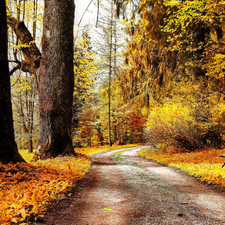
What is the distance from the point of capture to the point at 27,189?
10.3 ft

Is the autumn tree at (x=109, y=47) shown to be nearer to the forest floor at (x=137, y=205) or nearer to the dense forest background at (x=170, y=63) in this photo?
the dense forest background at (x=170, y=63)

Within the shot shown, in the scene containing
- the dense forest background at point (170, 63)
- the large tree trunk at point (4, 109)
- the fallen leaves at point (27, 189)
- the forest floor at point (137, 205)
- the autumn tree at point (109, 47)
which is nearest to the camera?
the fallen leaves at point (27, 189)

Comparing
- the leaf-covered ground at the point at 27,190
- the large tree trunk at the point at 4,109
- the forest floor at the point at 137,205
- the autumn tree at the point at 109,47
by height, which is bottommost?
the forest floor at the point at 137,205

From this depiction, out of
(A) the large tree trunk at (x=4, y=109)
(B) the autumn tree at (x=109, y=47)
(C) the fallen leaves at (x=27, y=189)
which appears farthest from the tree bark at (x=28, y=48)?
(B) the autumn tree at (x=109, y=47)

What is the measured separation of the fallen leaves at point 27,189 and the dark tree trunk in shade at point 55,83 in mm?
2322

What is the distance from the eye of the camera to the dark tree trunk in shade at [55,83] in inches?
277

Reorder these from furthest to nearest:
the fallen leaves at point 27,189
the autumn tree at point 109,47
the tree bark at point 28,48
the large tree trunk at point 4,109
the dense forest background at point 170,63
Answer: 1. the autumn tree at point 109,47
2. the dense forest background at point 170,63
3. the tree bark at point 28,48
4. the large tree trunk at point 4,109
5. the fallen leaves at point 27,189

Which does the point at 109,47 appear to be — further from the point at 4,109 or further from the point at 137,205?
the point at 137,205

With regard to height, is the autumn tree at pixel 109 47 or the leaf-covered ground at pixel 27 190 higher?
the autumn tree at pixel 109 47

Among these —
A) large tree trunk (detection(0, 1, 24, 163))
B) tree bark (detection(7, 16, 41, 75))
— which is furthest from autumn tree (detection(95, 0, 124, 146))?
large tree trunk (detection(0, 1, 24, 163))

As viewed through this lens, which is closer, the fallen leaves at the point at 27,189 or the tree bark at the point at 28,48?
the fallen leaves at the point at 27,189

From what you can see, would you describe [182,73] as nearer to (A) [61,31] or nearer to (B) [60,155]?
(A) [61,31]

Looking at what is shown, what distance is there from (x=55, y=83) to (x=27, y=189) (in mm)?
4815

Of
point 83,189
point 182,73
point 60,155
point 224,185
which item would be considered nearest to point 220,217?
point 224,185
